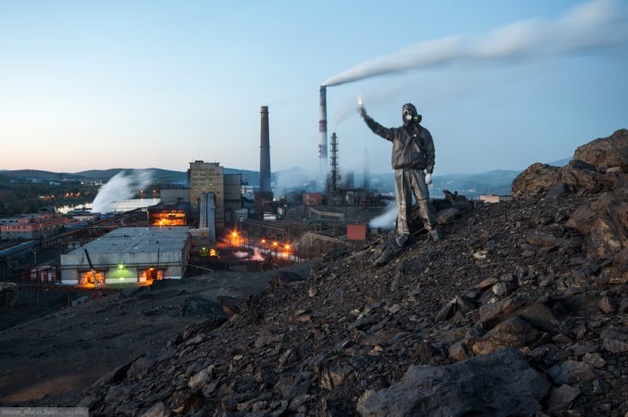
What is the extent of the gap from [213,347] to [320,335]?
216 centimetres

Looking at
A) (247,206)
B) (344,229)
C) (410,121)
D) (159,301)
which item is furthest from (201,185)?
(410,121)

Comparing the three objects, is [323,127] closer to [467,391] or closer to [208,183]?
[208,183]

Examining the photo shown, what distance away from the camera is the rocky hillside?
4.08 metres

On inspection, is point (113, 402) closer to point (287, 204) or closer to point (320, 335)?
point (320, 335)

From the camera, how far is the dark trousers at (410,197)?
9758 millimetres

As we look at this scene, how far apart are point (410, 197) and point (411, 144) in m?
1.09

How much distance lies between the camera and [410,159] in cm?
970

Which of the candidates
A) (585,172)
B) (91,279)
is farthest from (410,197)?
(91,279)

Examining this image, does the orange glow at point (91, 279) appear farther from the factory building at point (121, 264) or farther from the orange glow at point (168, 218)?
the orange glow at point (168, 218)

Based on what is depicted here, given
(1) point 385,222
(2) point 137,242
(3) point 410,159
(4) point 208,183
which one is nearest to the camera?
(3) point 410,159

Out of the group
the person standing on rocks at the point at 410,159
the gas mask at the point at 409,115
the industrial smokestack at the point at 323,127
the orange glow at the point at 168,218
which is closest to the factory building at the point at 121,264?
the orange glow at the point at 168,218

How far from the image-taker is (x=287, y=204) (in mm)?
66062

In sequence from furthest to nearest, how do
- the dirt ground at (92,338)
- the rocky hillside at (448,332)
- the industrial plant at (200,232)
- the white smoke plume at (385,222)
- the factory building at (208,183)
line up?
the factory building at (208,183) < the white smoke plume at (385,222) < the industrial plant at (200,232) < the dirt ground at (92,338) < the rocky hillside at (448,332)

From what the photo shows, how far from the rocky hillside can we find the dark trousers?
1.36 ft
